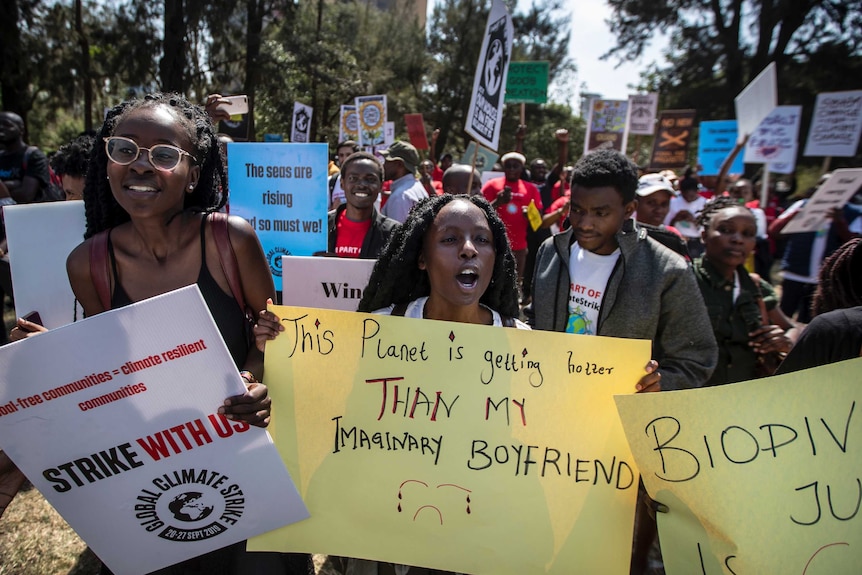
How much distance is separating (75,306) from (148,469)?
4.00 ft

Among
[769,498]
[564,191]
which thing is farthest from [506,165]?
[769,498]

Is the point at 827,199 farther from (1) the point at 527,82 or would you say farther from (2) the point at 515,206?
(1) the point at 527,82

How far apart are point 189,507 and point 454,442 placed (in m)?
0.80

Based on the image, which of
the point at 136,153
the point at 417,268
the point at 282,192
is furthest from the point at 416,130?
the point at 136,153

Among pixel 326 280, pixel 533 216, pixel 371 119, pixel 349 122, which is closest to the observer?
pixel 326 280

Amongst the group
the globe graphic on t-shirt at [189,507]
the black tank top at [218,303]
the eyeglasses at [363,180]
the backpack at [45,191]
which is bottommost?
the globe graphic on t-shirt at [189,507]

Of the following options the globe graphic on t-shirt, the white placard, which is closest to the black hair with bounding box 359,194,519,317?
the globe graphic on t-shirt

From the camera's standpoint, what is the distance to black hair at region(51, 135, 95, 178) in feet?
10.5

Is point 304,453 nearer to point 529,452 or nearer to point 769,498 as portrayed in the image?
point 529,452

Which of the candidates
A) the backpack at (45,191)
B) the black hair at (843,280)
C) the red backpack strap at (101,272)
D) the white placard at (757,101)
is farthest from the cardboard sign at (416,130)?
the red backpack strap at (101,272)

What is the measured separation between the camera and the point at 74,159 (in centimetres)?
320

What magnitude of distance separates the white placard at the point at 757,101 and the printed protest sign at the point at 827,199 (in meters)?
1.45

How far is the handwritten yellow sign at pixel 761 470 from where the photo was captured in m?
1.33

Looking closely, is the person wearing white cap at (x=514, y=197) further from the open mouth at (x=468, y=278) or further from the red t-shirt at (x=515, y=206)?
the open mouth at (x=468, y=278)
